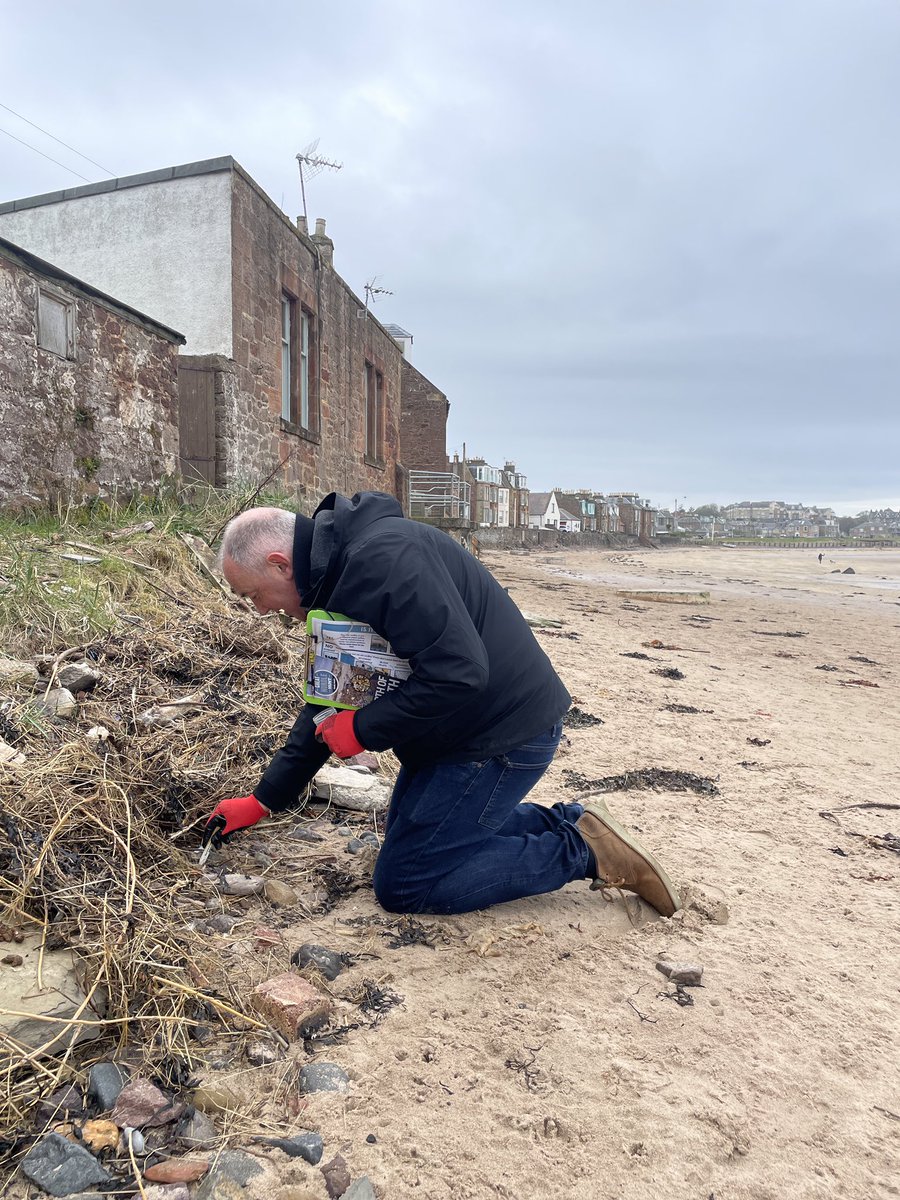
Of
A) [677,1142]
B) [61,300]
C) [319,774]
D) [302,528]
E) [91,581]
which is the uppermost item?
[61,300]

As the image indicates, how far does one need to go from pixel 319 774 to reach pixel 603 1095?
199cm

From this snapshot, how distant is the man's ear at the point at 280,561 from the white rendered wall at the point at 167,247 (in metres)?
8.41

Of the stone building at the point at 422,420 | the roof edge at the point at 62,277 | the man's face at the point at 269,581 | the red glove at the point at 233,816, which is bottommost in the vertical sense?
the red glove at the point at 233,816

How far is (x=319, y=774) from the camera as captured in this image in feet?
11.5

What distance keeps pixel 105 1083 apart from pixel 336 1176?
55cm

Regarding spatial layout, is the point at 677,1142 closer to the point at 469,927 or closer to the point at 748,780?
the point at 469,927

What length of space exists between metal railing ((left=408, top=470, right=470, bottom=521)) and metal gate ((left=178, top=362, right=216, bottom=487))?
1109cm

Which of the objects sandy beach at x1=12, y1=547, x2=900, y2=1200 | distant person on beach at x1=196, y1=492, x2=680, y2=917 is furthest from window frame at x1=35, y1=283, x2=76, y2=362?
sandy beach at x1=12, y1=547, x2=900, y2=1200

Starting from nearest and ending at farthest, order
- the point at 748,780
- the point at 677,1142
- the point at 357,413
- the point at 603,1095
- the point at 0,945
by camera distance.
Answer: the point at 677,1142 → the point at 603,1095 → the point at 0,945 → the point at 748,780 → the point at 357,413

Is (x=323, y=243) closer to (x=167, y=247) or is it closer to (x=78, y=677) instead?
(x=167, y=247)

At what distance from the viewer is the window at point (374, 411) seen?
17078 millimetres

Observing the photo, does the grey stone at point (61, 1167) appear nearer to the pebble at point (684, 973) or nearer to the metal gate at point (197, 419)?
the pebble at point (684, 973)

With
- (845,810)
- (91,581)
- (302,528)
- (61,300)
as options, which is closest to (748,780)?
(845,810)

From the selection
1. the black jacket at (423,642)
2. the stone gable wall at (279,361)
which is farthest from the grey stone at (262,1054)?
the stone gable wall at (279,361)
